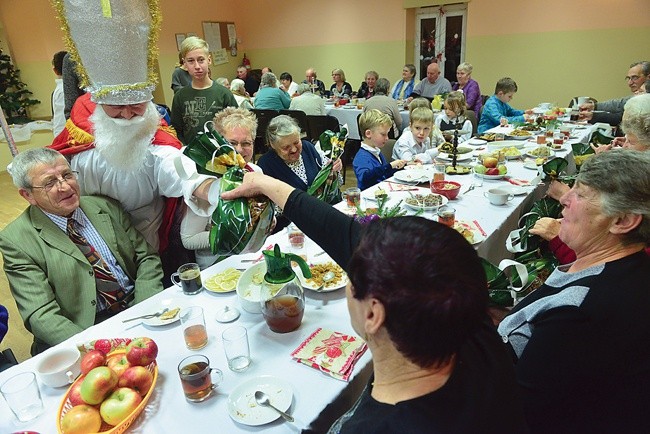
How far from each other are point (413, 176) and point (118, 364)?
7.85 ft

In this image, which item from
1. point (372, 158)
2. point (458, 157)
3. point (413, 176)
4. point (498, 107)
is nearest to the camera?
point (413, 176)

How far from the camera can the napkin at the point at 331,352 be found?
124 centimetres

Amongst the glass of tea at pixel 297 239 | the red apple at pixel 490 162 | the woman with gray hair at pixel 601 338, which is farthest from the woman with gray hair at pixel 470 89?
the woman with gray hair at pixel 601 338

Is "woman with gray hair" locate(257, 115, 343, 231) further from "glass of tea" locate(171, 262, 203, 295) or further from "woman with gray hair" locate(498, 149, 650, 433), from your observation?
"woman with gray hair" locate(498, 149, 650, 433)

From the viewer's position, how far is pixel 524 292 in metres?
1.83

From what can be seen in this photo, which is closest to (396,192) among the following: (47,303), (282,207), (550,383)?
(282,207)

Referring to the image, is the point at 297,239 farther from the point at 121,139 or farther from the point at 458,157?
the point at 458,157

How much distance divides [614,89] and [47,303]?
8.55 meters

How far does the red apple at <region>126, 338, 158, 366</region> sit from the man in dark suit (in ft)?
2.28

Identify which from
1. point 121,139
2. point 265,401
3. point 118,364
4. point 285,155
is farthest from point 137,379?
point 285,155

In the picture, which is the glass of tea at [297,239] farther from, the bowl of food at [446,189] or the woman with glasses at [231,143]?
the bowl of food at [446,189]

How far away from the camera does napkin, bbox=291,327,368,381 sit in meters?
1.24

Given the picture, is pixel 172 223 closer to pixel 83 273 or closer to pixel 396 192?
pixel 83 273

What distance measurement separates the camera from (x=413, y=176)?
310 centimetres
